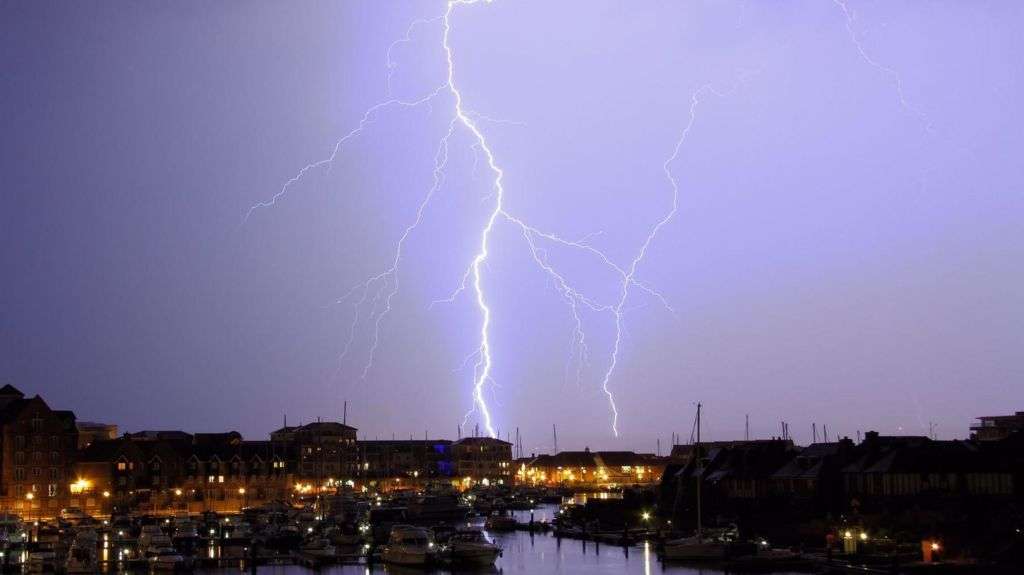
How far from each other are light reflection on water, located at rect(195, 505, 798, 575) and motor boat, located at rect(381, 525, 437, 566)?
0.48 meters

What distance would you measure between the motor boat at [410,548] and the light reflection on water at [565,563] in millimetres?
480

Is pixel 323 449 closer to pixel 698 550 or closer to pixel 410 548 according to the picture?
pixel 410 548

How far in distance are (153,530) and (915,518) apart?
35.4 m

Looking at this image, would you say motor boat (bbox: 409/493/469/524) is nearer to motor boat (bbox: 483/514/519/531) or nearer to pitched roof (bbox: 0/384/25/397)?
motor boat (bbox: 483/514/519/531)

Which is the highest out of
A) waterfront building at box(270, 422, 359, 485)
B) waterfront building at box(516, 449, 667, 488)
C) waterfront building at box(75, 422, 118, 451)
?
waterfront building at box(75, 422, 118, 451)

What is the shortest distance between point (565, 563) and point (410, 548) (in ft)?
24.4

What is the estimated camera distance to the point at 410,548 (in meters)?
51.0

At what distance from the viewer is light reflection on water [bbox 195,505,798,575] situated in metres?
49.5

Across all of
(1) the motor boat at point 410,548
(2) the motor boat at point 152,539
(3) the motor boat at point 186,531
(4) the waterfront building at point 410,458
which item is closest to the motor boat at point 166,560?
(2) the motor boat at point 152,539

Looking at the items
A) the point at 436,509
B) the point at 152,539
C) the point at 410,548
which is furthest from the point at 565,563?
the point at 436,509

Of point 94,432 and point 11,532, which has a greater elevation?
point 94,432

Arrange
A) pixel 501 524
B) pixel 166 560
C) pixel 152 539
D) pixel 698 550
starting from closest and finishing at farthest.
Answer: pixel 166 560 < pixel 698 550 < pixel 152 539 < pixel 501 524

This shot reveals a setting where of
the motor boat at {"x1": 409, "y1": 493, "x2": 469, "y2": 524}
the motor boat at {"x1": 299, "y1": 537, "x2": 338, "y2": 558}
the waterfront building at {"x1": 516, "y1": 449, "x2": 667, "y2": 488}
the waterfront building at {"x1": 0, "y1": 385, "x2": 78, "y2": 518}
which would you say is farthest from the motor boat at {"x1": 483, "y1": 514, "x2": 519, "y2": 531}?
the waterfront building at {"x1": 516, "y1": 449, "x2": 667, "y2": 488}

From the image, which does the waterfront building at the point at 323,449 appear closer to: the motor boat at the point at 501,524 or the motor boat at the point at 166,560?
the motor boat at the point at 501,524
